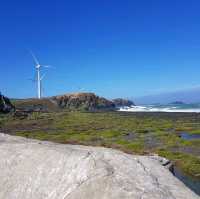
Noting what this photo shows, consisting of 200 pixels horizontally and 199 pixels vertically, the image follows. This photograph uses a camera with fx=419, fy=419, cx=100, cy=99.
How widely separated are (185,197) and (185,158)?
31496 millimetres

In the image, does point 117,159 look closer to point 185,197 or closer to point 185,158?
point 185,197

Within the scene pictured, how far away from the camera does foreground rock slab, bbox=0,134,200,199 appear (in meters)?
11.5

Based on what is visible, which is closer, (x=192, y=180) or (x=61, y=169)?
(x=61, y=169)

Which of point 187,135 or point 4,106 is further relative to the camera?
point 4,106

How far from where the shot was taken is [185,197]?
1088cm

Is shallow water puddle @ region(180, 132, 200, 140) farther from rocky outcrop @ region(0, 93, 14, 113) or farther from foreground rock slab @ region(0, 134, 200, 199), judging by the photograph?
rocky outcrop @ region(0, 93, 14, 113)

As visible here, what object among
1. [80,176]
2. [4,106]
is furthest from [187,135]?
[4,106]

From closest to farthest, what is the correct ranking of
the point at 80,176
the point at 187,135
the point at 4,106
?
the point at 80,176
the point at 187,135
the point at 4,106

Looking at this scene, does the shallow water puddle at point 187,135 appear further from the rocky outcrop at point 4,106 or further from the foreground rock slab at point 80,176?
the rocky outcrop at point 4,106

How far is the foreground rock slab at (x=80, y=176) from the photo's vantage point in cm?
1147

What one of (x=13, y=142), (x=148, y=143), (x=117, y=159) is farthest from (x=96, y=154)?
(x=148, y=143)

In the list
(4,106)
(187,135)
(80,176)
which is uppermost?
(4,106)

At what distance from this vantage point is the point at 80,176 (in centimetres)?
1324

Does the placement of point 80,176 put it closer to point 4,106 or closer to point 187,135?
point 187,135
